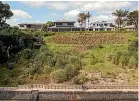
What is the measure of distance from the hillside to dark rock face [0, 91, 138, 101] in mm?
3318

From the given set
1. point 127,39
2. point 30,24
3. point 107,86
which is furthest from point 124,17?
point 107,86

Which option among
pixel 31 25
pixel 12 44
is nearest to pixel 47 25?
pixel 31 25

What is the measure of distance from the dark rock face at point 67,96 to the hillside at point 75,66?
3.32 metres

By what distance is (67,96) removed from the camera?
32312 millimetres

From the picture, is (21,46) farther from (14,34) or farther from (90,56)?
(90,56)

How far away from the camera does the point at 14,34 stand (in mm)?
47938

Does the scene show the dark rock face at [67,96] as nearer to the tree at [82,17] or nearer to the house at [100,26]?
the tree at [82,17]

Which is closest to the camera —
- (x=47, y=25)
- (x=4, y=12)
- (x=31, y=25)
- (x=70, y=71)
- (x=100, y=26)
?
(x=70, y=71)

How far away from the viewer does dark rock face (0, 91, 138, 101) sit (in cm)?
3216

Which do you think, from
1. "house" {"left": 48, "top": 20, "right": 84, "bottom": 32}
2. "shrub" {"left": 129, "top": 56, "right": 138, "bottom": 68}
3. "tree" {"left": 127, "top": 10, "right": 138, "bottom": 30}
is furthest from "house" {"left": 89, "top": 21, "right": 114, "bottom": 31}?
"shrub" {"left": 129, "top": 56, "right": 138, "bottom": 68}

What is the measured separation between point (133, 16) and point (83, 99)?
39993 mm

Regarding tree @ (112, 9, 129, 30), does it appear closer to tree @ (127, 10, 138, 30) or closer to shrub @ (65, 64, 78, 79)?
tree @ (127, 10, 138, 30)

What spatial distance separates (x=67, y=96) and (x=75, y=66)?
7.64 meters

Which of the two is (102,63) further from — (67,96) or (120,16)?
(120,16)
